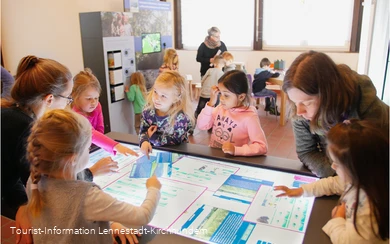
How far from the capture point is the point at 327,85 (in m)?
1.24

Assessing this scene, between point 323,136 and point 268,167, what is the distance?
31cm

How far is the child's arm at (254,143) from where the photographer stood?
1.78 meters

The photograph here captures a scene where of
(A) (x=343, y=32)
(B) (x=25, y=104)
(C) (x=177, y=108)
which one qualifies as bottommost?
(C) (x=177, y=108)

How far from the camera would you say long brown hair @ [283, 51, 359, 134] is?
49.0 inches

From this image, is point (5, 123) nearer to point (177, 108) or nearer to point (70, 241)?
point (70, 241)

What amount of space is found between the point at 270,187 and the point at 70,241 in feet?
2.79

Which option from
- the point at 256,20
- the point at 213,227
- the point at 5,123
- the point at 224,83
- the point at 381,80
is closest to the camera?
the point at 213,227

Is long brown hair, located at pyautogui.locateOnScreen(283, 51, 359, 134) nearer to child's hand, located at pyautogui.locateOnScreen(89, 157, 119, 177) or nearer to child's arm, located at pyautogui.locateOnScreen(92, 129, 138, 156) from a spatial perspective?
child's hand, located at pyautogui.locateOnScreen(89, 157, 119, 177)

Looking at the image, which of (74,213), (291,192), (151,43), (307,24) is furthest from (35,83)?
(307,24)

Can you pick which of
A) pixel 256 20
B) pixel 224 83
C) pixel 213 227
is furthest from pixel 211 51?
pixel 213 227

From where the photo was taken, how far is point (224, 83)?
6.90ft

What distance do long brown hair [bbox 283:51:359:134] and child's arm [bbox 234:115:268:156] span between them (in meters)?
0.55

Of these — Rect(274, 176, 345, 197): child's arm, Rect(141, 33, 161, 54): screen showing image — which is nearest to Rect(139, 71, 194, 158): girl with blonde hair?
Rect(274, 176, 345, 197): child's arm

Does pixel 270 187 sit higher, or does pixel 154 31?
pixel 154 31
